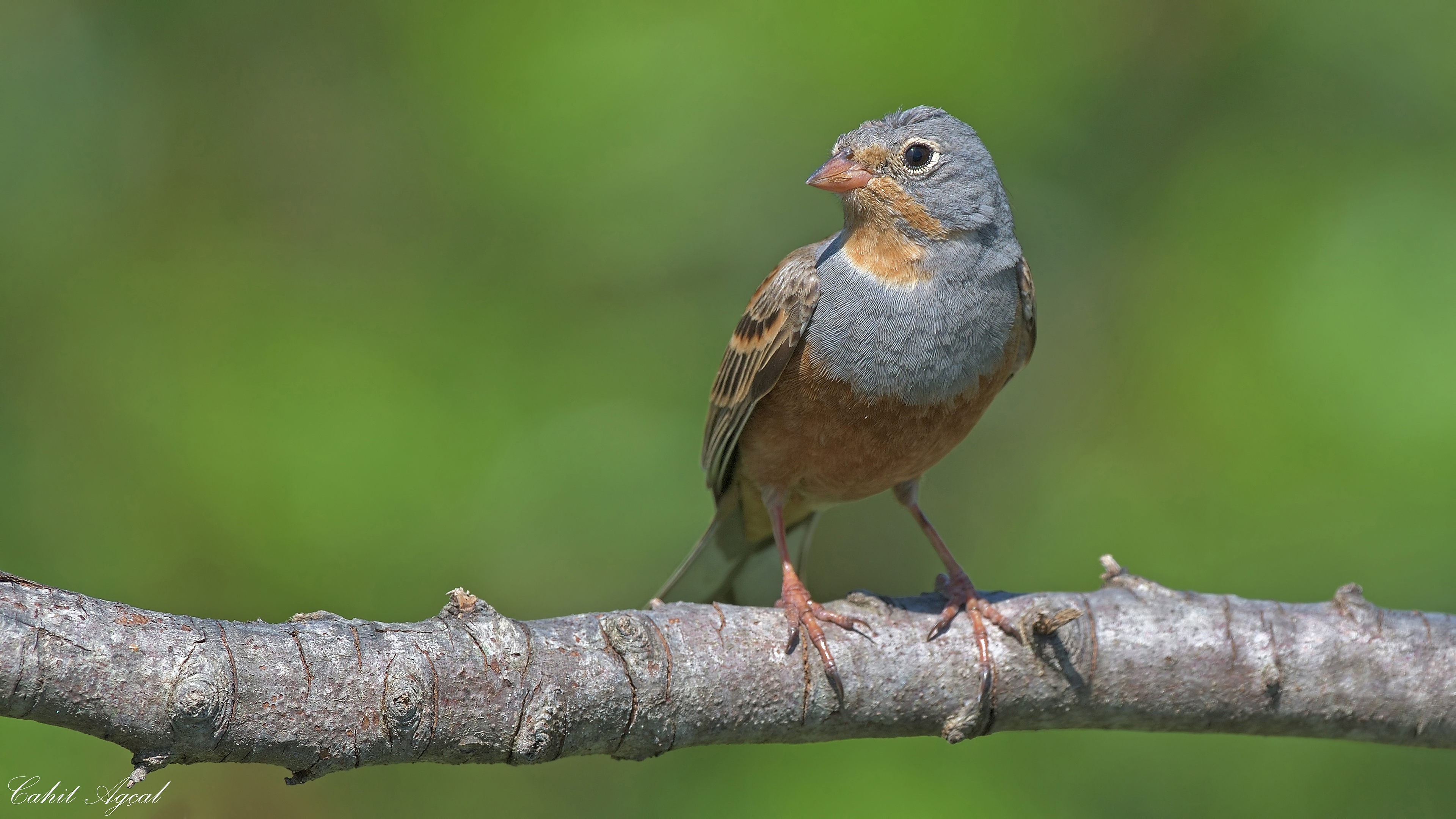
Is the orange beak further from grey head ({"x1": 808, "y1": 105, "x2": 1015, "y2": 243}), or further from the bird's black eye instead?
the bird's black eye

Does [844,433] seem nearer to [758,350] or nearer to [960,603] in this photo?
[758,350]

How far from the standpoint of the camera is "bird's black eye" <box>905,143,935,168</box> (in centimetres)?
446

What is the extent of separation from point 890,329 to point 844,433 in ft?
1.53

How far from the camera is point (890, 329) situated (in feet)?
14.2

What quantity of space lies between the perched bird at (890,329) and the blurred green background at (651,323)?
38.4 inches

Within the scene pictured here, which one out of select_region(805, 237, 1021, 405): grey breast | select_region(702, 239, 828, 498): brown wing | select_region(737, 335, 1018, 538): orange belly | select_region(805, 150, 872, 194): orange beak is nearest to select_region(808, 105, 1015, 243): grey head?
select_region(805, 150, 872, 194): orange beak

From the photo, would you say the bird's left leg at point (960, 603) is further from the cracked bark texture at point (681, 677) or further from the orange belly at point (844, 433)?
the orange belly at point (844, 433)

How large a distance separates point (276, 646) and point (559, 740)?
85 cm

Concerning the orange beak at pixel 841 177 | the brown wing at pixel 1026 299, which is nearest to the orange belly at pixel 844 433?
the brown wing at pixel 1026 299

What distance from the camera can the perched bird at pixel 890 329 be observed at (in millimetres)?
4320

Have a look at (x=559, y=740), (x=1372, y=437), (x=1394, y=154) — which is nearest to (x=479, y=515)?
(x=559, y=740)

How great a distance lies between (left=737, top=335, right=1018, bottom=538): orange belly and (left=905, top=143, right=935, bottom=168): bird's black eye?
86 cm

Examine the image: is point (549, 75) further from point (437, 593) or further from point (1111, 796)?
point (1111, 796)

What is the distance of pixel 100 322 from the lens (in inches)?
202
